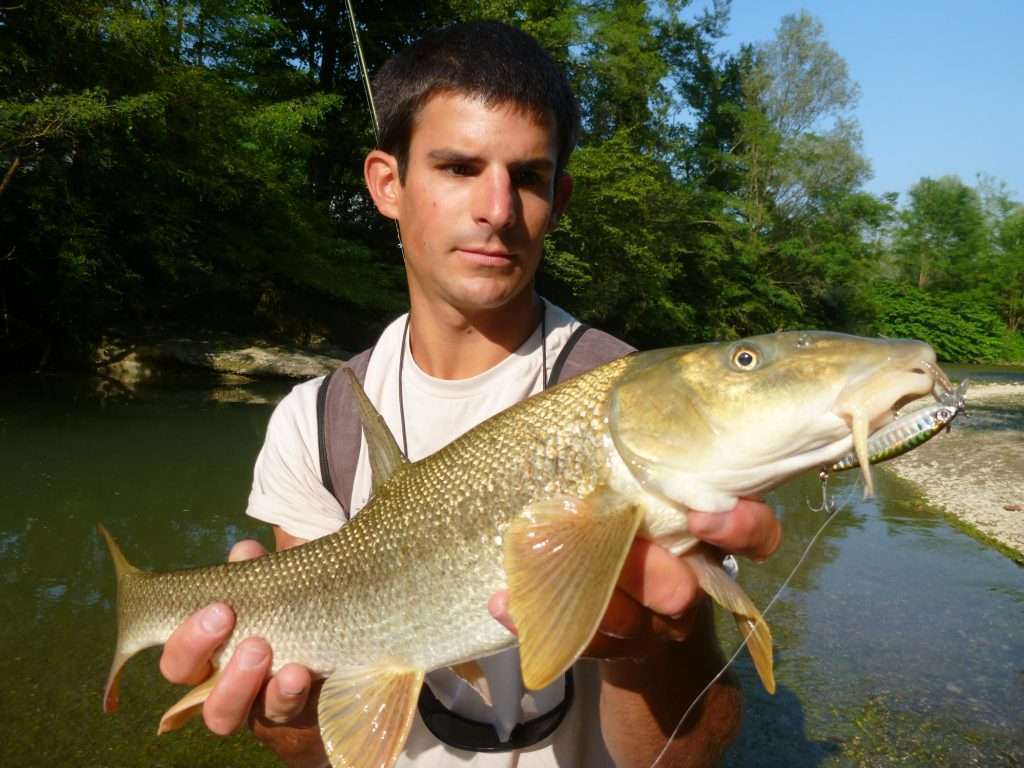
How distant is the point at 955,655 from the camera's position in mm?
4520

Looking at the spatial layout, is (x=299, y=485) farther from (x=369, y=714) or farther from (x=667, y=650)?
(x=667, y=650)

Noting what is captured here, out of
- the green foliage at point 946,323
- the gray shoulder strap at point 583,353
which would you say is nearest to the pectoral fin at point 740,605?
the gray shoulder strap at point 583,353

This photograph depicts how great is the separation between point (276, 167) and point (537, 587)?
697 inches

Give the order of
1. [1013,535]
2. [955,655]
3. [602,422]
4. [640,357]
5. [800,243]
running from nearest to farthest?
[602,422]
[640,357]
[955,655]
[1013,535]
[800,243]

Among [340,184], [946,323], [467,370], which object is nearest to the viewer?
[467,370]

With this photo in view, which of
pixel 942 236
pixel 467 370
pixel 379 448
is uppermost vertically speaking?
pixel 942 236

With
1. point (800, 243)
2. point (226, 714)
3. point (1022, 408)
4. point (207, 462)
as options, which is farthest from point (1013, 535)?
point (800, 243)

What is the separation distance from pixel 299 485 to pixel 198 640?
587mm

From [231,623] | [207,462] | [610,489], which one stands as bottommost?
[207,462]

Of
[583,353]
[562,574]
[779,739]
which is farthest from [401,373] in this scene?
[779,739]

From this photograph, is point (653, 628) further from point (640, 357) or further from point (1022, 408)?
point (1022, 408)

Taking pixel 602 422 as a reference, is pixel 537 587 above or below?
below

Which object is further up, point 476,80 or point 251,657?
point 476,80

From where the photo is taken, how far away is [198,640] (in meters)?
1.99
